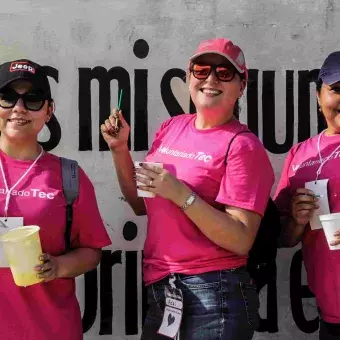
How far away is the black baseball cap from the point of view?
2568 millimetres

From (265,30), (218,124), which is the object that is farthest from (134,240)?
(265,30)

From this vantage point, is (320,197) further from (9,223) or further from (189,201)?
(9,223)

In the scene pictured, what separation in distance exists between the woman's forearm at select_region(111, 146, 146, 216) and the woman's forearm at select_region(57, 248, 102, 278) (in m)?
0.35

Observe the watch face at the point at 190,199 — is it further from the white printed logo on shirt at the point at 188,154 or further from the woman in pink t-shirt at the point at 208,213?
the white printed logo on shirt at the point at 188,154

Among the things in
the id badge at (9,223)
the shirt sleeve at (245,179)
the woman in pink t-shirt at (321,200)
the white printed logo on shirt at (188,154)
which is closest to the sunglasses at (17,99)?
the id badge at (9,223)

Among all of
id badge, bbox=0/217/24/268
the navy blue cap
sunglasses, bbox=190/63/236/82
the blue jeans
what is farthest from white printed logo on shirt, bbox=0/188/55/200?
the navy blue cap

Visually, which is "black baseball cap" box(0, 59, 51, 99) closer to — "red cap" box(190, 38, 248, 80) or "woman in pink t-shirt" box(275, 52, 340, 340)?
"red cap" box(190, 38, 248, 80)

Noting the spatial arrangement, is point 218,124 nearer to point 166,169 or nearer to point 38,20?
point 166,169

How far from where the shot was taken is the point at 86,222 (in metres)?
2.63

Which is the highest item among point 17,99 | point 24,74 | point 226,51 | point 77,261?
point 226,51

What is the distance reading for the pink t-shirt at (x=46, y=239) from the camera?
8.05 ft

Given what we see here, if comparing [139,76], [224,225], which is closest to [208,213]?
[224,225]

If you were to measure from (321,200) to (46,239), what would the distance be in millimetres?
1146

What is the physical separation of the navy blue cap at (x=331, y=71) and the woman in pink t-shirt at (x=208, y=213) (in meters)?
0.37
